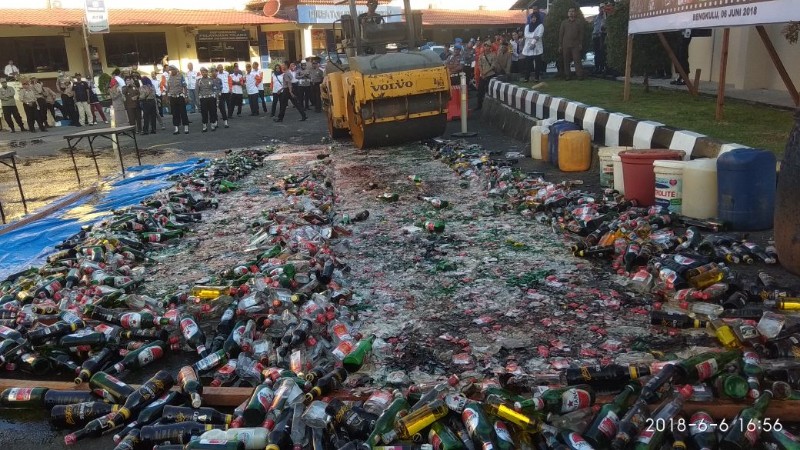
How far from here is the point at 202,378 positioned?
3850 millimetres

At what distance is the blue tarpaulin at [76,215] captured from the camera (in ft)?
22.9

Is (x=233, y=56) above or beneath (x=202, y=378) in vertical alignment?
above

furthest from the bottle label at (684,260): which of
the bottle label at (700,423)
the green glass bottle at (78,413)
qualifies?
the green glass bottle at (78,413)

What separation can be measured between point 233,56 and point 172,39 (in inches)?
112

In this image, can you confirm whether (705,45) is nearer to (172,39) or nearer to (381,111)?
(381,111)

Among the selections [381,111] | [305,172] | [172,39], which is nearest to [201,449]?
[305,172]

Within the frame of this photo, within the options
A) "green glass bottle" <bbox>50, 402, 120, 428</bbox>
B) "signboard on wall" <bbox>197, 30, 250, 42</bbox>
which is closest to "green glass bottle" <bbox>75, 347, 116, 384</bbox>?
"green glass bottle" <bbox>50, 402, 120, 428</bbox>

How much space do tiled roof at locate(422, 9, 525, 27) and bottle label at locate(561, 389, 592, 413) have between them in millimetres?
30800

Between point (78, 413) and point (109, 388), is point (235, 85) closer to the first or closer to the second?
point (109, 388)

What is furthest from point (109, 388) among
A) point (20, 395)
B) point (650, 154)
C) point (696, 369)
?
point (650, 154)

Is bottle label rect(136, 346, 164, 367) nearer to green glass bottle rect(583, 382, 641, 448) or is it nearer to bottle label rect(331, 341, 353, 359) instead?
bottle label rect(331, 341, 353, 359)

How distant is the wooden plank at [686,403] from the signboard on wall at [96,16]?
19.6 metres

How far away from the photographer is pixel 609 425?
288 cm

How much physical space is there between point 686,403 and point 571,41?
Answer: 570 inches
